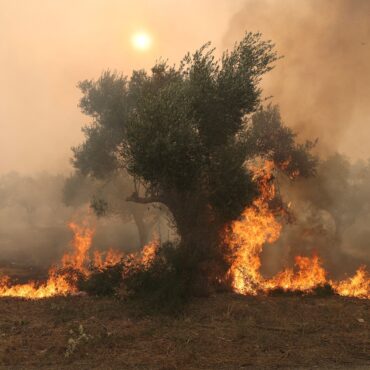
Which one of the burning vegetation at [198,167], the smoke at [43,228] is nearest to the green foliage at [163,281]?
the burning vegetation at [198,167]

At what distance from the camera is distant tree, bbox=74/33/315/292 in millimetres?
16062

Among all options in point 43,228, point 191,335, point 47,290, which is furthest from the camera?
point 43,228

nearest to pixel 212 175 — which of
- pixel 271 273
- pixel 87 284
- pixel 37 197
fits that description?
pixel 87 284

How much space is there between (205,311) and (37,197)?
76271mm

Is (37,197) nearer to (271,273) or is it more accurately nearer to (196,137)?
(271,273)

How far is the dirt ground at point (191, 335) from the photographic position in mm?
10625

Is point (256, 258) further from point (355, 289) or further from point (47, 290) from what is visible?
point (47, 290)

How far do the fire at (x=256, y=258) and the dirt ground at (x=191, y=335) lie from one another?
224cm

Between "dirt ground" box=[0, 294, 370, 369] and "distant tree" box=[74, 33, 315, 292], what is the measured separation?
9.42ft

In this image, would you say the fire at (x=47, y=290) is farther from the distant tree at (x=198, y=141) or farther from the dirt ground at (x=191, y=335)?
the distant tree at (x=198, y=141)

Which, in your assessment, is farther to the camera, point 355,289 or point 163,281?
point 355,289

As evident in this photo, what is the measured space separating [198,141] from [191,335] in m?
7.59

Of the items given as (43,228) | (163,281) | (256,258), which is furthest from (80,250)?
(43,228)

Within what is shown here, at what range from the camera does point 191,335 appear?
12469 mm
